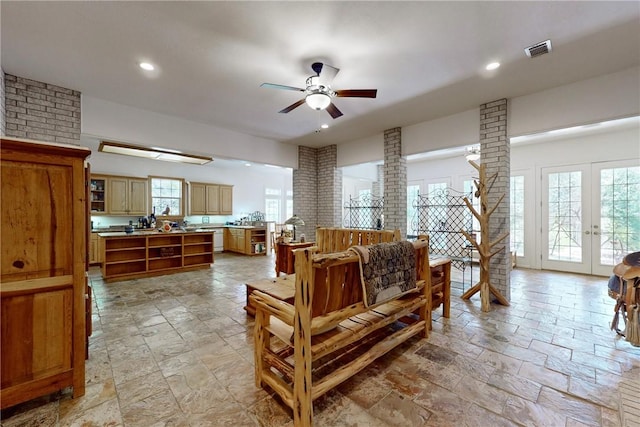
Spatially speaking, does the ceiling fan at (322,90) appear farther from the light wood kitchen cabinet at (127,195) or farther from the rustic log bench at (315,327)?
the light wood kitchen cabinet at (127,195)

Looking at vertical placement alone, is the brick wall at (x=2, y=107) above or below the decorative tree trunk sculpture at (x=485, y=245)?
above

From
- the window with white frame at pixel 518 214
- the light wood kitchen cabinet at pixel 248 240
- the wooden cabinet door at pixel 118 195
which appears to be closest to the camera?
the window with white frame at pixel 518 214

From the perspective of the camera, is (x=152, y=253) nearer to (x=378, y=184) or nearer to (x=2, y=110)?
(x=2, y=110)

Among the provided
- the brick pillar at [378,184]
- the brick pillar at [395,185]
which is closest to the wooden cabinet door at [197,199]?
the brick pillar at [378,184]

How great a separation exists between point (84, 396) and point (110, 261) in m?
4.01

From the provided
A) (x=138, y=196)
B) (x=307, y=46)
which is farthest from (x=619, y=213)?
(x=138, y=196)

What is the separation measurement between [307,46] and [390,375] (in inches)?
123

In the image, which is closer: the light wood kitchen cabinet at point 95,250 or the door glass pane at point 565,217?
the door glass pane at point 565,217

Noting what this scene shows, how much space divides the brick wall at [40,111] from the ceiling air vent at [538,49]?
5.61 metres

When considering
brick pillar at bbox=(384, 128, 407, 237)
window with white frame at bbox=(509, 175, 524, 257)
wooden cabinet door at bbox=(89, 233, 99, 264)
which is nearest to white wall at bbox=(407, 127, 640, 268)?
window with white frame at bbox=(509, 175, 524, 257)

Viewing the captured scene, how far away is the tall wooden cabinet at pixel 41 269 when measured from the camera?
1.65 m

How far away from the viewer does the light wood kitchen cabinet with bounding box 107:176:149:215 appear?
22.5 feet

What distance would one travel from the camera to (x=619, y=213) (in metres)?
5.12

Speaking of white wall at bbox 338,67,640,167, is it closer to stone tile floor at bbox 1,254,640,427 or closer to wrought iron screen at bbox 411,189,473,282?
wrought iron screen at bbox 411,189,473,282
